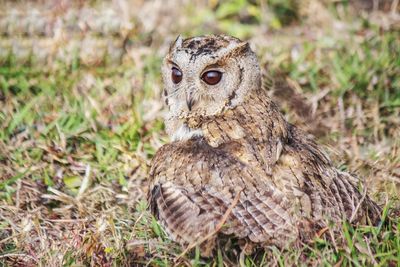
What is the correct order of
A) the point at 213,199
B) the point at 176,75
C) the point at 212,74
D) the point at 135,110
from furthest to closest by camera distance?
the point at 135,110 → the point at 176,75 → the point at 212,74 → the point at 213,199

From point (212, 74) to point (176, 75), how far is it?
0.26 metres

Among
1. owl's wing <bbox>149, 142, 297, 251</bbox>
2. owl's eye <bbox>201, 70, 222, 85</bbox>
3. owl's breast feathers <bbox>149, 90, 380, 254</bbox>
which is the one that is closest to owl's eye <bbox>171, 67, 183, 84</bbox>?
owl's eye <bbox>201, 70, 222, 85</bbox>

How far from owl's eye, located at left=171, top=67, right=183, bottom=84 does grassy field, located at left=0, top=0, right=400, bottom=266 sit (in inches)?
29.2

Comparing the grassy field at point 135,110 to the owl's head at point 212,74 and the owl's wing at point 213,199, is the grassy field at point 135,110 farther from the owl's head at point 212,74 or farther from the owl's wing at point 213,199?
the owl's head at point 212,74

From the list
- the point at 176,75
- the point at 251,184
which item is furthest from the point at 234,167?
the point at 176,75

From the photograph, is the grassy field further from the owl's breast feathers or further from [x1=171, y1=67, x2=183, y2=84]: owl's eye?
[x1=171, y1=67, x2=183, y2=84]: owl's eye

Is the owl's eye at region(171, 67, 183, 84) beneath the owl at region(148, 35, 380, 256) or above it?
above

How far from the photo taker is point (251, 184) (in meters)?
3.32

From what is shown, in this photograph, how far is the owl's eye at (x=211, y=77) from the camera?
380 cm

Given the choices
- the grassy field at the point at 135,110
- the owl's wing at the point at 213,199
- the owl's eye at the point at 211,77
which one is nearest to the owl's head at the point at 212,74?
the owl's eye at the point at 211,77

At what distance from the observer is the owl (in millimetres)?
3211

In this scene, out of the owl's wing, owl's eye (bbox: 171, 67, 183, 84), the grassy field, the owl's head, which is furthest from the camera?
owl's eye (bbox: 171, 67, 183, 84)

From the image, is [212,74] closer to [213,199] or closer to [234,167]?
[234,167]

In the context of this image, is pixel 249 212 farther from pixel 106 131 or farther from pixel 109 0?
pixel 109 0
